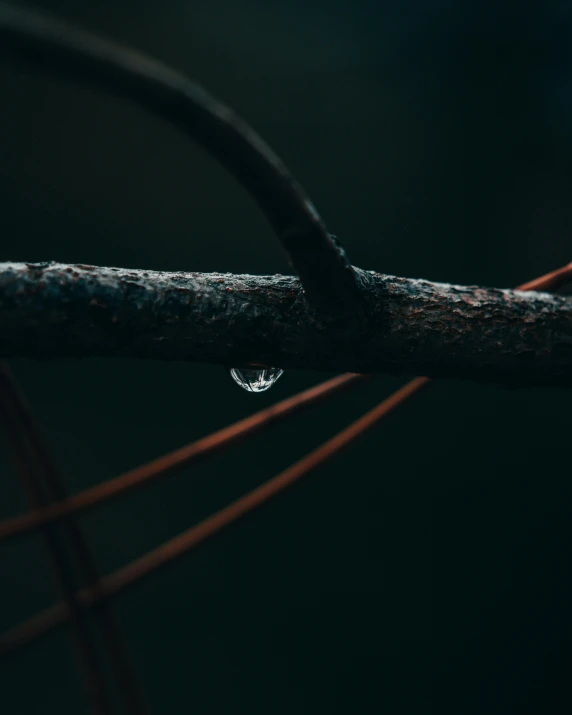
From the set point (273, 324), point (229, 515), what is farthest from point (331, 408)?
point (273, 324)

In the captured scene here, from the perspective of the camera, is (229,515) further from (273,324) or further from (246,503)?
(273,324)

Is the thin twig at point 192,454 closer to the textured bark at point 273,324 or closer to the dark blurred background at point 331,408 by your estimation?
the textured bark at point 273,324

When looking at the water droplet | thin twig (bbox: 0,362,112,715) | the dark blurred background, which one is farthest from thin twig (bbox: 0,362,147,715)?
the dark blurred background

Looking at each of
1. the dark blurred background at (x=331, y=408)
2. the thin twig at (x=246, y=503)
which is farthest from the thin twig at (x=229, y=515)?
the dark blurred background at (x=331, y=408)

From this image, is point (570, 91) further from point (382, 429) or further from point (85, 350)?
point (85, 350)

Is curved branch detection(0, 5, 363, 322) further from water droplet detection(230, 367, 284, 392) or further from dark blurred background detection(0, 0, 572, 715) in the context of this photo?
dark blurred background detection(0, 0, 572, 715)

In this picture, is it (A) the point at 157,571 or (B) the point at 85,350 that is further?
(A) the point at 157,571

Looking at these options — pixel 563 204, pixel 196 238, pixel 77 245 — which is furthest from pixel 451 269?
pixel 77 245
